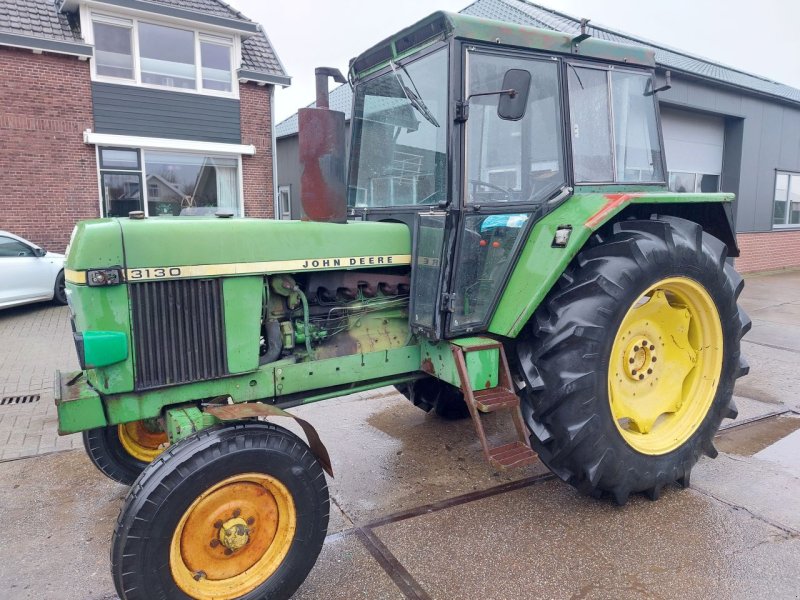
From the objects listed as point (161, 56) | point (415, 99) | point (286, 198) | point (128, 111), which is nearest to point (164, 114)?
point (128, 111)

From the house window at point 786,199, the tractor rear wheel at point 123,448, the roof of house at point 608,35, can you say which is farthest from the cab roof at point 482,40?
the house window at point 786,199

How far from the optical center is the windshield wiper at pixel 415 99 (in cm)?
302

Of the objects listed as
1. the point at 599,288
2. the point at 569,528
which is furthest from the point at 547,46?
the point at 569,528

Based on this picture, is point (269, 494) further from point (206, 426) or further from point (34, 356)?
point (34, 356)

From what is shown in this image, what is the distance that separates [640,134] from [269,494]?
3.06 m

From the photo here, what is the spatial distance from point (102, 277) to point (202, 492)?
3.18 feet

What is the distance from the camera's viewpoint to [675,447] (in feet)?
10.7

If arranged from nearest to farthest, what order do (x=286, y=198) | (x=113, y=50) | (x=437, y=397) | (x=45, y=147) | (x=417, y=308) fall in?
(x=417, y=308), (x=437, y=397), (x=45, y=147), (x=113, y=50), (x=286, y=198)

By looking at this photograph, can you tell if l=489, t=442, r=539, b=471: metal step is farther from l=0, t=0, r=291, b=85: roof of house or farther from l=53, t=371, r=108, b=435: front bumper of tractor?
l=0, t=0, r=291, b=85: roof of house

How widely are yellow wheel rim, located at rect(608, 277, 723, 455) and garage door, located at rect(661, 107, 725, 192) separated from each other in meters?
8.98

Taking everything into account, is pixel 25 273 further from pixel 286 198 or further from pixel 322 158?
pixel 286 198

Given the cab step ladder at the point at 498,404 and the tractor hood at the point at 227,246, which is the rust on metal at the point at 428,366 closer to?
the cab step ladder at the point at 498,404

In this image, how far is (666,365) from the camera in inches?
137

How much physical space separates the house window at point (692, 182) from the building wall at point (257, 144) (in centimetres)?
826
